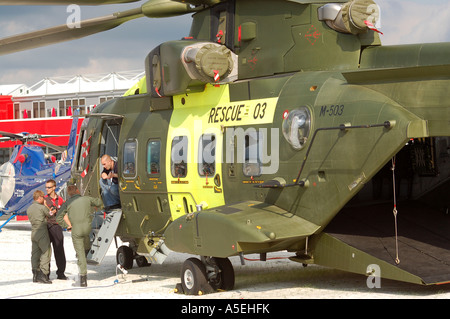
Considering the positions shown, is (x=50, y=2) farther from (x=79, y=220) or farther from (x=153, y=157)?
(x=79, y=220)

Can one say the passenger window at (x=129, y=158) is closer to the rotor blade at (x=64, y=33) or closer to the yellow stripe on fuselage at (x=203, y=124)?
the yellow stripe on fuselage at (x=203, y=124)

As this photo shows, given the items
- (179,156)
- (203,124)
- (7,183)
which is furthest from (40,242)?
(7,183)

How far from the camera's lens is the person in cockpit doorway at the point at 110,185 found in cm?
1488

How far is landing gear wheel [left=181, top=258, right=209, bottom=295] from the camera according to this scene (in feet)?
37.1

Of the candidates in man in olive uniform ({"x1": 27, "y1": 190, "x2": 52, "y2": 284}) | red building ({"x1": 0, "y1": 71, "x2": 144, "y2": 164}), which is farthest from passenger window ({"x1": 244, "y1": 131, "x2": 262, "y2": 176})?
red building ({"x1": 0, "y1": 71, "x2": 144, "y2": 164})

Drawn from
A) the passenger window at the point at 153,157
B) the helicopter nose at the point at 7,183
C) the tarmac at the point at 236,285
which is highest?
the passenger window at the point at 153,157

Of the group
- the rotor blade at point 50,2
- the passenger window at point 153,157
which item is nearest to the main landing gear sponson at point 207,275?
the passenger window at point 153,157

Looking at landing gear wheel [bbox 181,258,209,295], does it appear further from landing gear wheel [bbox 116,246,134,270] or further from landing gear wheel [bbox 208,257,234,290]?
landing gear wheel [bbox 116,246,134,270]

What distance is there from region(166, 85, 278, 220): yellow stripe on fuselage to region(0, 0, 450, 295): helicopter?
0.03m

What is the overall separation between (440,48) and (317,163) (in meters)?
2.43

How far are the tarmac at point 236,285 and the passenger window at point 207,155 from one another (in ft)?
6.79
